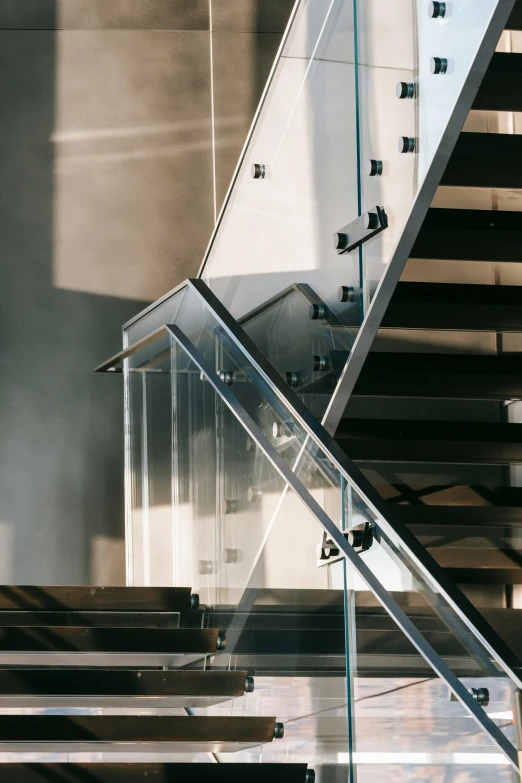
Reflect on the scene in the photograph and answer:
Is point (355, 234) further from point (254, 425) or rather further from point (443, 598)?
point (443, 598)

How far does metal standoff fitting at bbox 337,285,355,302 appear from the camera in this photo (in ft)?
11.0

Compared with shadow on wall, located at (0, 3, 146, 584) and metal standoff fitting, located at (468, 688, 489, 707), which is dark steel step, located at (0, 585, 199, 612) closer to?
metal standoff fitting, located at (468, 688, 489, 707)

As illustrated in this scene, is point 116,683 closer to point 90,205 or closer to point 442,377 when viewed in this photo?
point 442,377

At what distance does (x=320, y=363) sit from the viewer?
356cm

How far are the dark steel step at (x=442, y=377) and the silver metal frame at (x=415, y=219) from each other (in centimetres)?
11

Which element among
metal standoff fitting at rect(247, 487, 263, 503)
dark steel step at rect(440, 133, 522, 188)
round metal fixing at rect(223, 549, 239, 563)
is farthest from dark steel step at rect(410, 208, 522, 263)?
round metal fixing at rect(223, 549, 239, 563)

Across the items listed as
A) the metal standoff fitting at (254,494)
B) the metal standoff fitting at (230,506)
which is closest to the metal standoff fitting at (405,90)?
the metal standoff fitting at (254,494)

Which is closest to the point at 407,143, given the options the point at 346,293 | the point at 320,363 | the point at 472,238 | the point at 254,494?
the point at 472,238

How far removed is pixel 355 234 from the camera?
3314 millimetres

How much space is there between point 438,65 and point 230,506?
1535 mm

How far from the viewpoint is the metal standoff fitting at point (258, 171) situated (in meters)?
3.89

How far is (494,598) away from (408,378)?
2.61 metres

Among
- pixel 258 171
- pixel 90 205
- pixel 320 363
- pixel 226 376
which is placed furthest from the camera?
pixel 90 205

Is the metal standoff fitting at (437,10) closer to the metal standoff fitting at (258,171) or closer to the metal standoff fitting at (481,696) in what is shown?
the metal standoff fitting at (258,171)
